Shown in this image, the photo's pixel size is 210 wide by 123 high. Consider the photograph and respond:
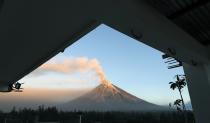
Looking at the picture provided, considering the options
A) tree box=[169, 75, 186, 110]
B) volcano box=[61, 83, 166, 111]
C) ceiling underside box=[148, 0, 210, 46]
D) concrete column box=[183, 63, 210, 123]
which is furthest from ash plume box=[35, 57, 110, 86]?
volcano box=[61, 83, 166, 111]

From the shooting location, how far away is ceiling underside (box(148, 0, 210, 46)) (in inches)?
97.3

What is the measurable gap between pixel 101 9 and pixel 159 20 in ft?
3.34

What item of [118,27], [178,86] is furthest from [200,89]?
[178,86]

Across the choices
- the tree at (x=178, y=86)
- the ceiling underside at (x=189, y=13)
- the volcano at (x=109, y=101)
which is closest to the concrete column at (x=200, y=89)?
the ceiling underside at (x=189, y=13)

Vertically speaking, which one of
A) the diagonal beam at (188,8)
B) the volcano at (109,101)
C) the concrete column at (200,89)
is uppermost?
the volcano at (109,101)

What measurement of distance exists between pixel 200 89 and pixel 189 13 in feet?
5.68

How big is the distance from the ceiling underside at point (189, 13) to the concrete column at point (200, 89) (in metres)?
0.83

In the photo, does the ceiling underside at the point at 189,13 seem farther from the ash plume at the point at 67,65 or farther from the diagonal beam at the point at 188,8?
the ash plume at the point at 67,65

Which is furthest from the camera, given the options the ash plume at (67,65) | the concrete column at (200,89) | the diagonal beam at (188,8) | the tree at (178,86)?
the ash plume at (67,65)

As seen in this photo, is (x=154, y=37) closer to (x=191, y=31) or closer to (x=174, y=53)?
(x=174, y=53)

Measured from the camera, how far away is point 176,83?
16.2 metres

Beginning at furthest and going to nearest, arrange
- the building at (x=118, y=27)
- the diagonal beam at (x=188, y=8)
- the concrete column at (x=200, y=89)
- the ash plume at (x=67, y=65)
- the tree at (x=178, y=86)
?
1. the ash plume at (x=67, y=65)
2. the tree at (x=178, y=86)
3. the concrete column at (x=200, y=89)
4. the diagonal beam at (x=188, y=8)
5. the building at (x=118, y=27)

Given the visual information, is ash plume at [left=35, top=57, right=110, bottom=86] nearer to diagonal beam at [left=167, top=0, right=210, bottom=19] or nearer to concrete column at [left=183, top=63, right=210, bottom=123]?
concrete column at [left=183, top=63, right=210, bottom=123]

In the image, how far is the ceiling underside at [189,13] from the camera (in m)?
2.47
